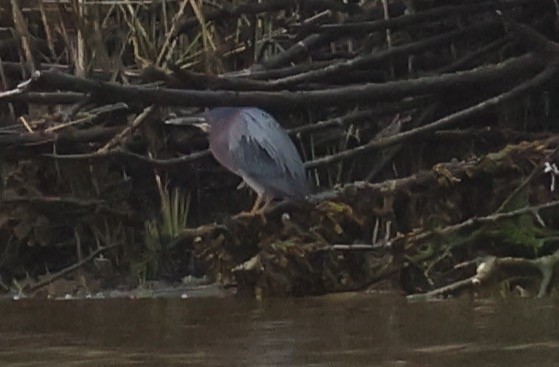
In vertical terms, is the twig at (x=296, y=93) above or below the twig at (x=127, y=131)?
above

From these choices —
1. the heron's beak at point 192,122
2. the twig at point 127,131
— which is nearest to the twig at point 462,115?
the heron's beak at point 192,122

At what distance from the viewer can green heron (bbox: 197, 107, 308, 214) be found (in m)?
4.50

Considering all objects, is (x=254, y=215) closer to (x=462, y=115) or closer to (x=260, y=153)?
(x=260, y=153)

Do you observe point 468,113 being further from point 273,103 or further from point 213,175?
point 213,175

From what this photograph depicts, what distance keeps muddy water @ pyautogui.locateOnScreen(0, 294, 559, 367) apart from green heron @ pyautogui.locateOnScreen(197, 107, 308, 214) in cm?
45

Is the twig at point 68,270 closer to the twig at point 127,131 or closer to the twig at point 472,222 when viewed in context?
the twig at point 127,131

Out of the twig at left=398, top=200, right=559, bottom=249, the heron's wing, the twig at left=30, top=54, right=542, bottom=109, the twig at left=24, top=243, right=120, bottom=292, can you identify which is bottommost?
the twig at left=24, top=243, right=120, bottom=292

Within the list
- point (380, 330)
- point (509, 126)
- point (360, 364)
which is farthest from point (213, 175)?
point (360, 364)

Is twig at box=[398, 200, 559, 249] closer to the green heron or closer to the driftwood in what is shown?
the driftwood

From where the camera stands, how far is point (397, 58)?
194 inches

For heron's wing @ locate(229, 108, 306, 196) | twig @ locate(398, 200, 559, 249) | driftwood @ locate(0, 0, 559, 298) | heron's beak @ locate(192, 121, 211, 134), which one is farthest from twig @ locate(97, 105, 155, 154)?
twig @ locate(398, 200, 559, 249)

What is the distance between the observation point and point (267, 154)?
457 centimetres

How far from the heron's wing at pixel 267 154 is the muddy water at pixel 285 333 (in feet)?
1.50

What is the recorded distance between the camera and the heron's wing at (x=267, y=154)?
14.8 ft
